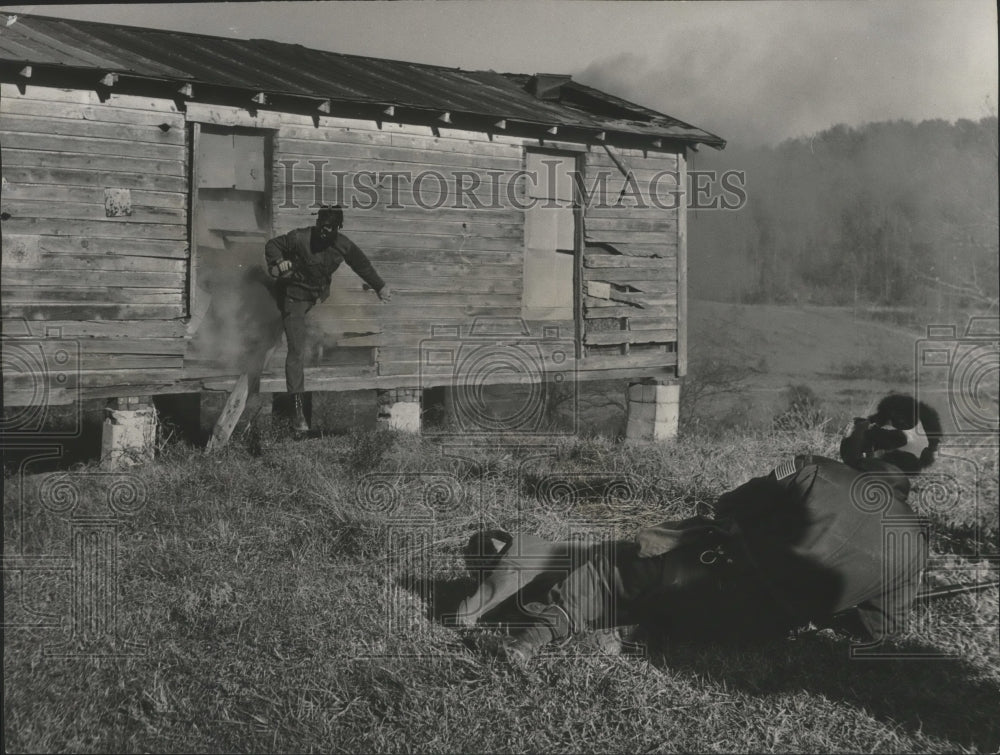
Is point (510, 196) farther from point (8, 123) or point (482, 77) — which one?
point (8, 123)

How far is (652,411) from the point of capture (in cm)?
1265

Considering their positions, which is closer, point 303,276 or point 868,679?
point 868,679

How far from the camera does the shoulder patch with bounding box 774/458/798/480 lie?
13.9 feet

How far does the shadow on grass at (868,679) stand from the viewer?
13.8ft

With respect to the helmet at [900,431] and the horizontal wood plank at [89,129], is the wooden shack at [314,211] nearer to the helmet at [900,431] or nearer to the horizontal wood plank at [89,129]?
the horizontal wood plank at [89,129]

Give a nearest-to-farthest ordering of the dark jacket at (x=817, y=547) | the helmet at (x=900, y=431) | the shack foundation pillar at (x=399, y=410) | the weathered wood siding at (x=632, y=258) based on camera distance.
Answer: the dark jacket at (x=817, y=547) < the helmet at (x=900, y=431) < the shack foundation pillar at (x=399, y=410) < the weathered wood siding at (x=632, y=258)

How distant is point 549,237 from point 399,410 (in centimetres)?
299

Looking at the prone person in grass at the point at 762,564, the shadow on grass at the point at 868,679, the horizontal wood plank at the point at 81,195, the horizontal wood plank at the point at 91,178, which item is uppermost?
the horizontal wood plank at the point at 91,178

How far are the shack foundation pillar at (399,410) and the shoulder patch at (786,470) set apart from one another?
6.70 meters

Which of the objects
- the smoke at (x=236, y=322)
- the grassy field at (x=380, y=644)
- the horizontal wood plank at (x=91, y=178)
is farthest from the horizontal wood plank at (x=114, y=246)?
the grassy field at (x=380, y=644)

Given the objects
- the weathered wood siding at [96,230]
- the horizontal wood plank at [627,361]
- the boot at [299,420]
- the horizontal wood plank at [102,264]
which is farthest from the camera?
the horizontal wood plank at [627,361]

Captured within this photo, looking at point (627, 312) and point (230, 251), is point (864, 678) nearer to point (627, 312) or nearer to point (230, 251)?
point (627, 312)

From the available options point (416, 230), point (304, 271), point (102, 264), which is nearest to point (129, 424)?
point (102, 264)

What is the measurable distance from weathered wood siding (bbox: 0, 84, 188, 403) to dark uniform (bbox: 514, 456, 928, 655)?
595cm
